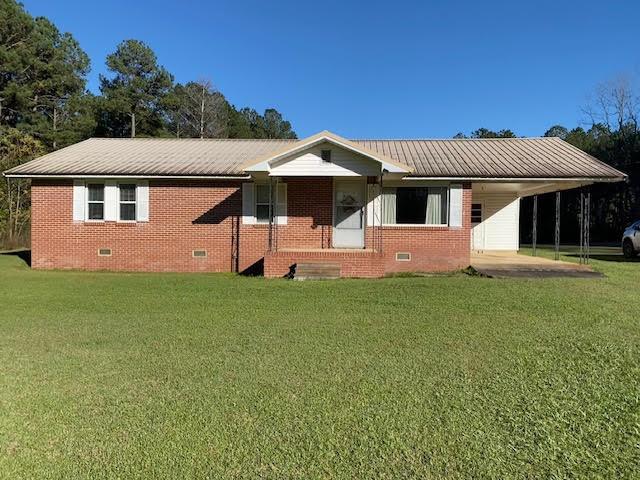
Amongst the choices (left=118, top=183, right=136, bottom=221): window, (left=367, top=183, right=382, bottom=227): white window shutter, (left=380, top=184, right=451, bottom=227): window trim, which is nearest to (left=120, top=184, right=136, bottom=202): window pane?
(left=118, top=183, right=136, bottom=221): window

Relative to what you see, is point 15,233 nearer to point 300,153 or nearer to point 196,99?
point 300,153

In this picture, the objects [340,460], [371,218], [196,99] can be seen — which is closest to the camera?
[340,460]

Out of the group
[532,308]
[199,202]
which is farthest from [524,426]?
[199,202]

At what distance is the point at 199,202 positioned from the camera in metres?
15.2

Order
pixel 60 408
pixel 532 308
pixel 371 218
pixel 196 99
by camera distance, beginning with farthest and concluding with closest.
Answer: pixel 196 99
pixel 371 218
pixel 532 308
pixel 60 408

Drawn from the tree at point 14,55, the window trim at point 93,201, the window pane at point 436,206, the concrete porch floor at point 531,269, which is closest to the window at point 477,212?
the concrete porch floor at point 531,269

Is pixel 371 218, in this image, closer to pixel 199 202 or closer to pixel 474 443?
pixel 199 202

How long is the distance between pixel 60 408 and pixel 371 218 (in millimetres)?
11660

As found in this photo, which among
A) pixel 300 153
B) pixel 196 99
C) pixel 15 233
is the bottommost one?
pixel 15 233

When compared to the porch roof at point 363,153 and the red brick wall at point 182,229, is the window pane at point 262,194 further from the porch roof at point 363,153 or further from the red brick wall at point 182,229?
the porch roof at point 363,153

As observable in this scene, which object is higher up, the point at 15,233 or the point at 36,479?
the point at 15,233

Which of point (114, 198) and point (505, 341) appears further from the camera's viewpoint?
point (114, 198)

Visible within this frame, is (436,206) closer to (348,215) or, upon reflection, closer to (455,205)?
(455,205)

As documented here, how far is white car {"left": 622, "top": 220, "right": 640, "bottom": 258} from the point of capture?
18.6m
